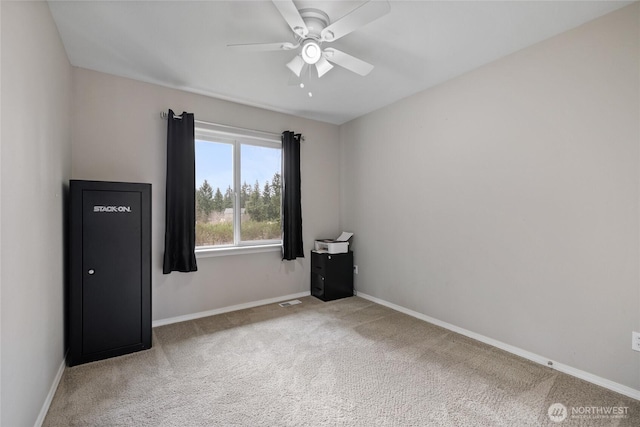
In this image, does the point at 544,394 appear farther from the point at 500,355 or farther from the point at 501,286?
the point at 501,286

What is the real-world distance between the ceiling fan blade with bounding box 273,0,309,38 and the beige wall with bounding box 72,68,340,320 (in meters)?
1.83

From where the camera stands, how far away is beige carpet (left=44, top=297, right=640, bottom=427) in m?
1.72

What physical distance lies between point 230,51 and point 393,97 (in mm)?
1880

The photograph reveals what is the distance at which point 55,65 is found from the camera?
2080mm

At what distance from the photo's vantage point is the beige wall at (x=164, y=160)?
2.74 meters

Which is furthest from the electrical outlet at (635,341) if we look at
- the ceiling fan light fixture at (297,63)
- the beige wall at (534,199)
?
the ceiling fan light fixture at (297,63)

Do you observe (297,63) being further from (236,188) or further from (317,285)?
(317,285)

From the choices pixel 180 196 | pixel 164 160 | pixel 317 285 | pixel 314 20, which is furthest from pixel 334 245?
pixel 314 20

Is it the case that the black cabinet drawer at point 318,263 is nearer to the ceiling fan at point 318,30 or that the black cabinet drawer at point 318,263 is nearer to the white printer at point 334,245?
the white printer at point 334,245

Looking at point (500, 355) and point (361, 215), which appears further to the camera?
point (361, 215)

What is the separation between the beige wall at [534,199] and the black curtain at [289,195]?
1.28 meters

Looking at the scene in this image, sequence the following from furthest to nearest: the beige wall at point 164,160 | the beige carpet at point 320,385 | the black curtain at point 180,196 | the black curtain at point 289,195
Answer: the black curtain at point 289,195, the black curtain at point 180,196, the beige wall at point 164,160, the beige carpet at point 320,385

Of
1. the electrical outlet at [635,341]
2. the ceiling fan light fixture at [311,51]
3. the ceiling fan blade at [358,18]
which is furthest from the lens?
the ceiling fan light fixture at [311,51]

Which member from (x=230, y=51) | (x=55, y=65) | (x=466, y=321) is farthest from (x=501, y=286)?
(x=55, y=65)
